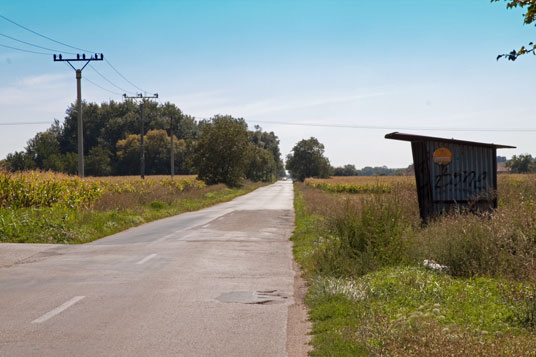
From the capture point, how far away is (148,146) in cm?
10581

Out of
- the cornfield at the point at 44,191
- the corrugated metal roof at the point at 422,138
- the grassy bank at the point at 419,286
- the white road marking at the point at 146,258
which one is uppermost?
the corrugated metal roof at the point at 422,138

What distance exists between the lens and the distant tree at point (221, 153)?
229 ft

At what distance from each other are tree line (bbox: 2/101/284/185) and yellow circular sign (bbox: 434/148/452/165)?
50663 millimetres

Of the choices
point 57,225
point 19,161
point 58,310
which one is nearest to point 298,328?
point 58,310

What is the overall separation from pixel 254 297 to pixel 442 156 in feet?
30.3

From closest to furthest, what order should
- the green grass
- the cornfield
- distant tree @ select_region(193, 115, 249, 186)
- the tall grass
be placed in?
1. the tall grass
2. the green grass
3. the cornfield
4. distant tree @ select_region(193, 115, 249, 186)

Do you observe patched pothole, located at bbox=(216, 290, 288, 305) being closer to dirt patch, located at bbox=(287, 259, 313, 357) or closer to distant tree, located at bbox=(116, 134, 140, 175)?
dirt patch, located at bbox=(287, 259, 313, 357)

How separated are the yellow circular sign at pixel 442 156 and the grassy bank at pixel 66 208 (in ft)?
37.1

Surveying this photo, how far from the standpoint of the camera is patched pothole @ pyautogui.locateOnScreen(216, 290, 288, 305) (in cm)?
852

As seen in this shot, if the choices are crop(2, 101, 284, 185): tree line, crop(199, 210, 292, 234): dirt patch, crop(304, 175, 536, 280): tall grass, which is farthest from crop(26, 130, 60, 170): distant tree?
crop(304, 175, 536, 280): tall grass

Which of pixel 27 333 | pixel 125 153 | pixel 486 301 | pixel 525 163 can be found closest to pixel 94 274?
pixel 27 333

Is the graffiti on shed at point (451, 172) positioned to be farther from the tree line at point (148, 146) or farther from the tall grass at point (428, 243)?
the tree line at point (148, 146)

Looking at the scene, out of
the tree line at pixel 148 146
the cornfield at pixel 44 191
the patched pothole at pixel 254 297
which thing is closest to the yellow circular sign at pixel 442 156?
the patched pothole at pixel 254 297

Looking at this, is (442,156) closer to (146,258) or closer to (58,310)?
(146,258)
